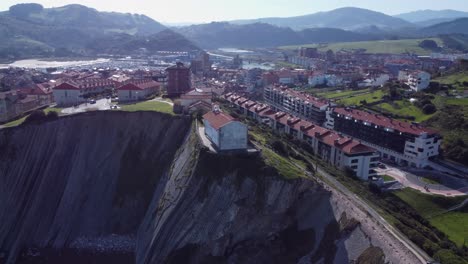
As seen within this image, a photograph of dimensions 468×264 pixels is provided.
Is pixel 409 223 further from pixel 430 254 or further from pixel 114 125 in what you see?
pixel 114 125

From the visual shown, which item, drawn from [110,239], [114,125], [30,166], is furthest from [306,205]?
[30,166]

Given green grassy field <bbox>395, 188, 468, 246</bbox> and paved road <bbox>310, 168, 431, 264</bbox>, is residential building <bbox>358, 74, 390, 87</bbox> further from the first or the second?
paved road <bbox>310, 168, 431, 264</bbox>

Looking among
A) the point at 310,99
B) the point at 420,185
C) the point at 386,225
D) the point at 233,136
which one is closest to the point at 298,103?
the point at 310,99

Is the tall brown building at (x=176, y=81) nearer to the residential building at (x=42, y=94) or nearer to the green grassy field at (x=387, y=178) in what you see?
the residential building at (x=42, y=94)

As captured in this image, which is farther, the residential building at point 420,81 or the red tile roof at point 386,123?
the residential building at point 420,81

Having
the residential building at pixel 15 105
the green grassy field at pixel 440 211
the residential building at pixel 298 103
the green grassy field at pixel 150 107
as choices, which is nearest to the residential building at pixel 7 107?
the residential building at pixel 15 105

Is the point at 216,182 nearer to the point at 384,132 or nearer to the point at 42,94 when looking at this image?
the point at 384,132

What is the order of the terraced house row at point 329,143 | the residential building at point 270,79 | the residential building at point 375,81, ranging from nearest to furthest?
the terraced house row at point 329,143, the residential building at point 375,81, the residential building at point 270,79
